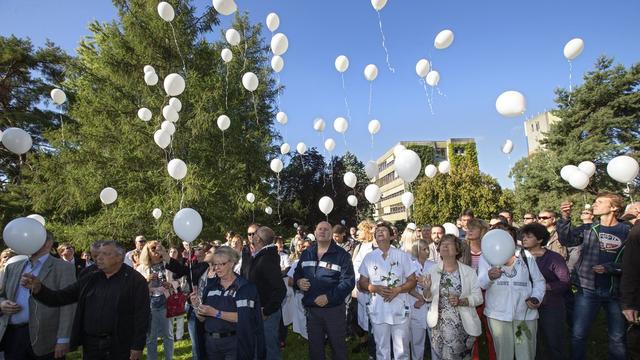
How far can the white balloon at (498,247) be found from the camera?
3.57 meters

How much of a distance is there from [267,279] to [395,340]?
1.60 metres

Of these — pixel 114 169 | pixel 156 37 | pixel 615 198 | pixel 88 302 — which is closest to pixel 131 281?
pixel 88 302

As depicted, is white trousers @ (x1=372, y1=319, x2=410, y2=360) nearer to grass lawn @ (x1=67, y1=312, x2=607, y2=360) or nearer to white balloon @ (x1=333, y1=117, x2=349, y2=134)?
grass lawn @ (x1=67, y1=312, x2=607, y2=360)

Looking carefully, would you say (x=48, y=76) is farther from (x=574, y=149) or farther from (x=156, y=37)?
(x=574, y=149)

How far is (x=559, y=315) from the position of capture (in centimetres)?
412

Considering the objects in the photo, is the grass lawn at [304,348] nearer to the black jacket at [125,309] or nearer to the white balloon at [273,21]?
the black jacket at [125,309]

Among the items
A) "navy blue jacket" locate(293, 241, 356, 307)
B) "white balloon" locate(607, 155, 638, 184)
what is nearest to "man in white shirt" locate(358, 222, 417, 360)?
"navy blue jacket" locate(293, 241, 356, 307)

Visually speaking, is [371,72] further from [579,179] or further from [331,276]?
[331,276]

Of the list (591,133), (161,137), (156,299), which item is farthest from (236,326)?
(591,133)

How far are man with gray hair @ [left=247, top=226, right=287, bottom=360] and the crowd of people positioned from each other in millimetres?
12

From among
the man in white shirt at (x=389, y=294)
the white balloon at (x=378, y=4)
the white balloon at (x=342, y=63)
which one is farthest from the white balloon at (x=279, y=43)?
the man in white shirt at (x=389, y=294)

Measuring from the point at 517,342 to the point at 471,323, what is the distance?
20.1 inches

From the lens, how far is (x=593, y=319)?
4.26 metres

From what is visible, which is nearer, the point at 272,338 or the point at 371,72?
the point at 272,338
